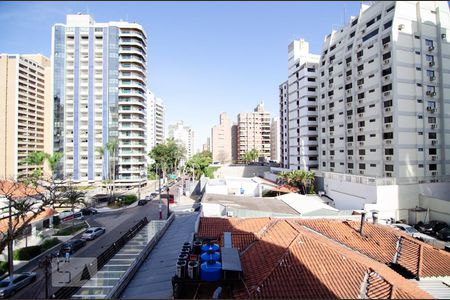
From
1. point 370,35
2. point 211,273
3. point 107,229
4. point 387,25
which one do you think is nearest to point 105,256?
point 211,273

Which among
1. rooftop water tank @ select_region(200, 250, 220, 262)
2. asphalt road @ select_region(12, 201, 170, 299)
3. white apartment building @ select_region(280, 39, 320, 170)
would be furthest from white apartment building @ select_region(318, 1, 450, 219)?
asphalt road @ select_region(12, 201, 170, 299)

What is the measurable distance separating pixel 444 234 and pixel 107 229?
1679 inches

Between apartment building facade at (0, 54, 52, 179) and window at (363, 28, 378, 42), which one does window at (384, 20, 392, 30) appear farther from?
apartment building facade at (0, 54, 52, 179)

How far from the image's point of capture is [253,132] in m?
137

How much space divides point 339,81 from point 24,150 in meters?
86.8

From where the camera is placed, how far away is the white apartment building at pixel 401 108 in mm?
36375

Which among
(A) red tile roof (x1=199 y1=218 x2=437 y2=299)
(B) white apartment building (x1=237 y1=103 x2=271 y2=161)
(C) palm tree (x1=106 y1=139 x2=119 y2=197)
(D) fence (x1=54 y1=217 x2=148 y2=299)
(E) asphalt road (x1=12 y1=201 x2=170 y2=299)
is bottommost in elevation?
(E) asphalt road (x1=12 y1=201 x2=170 y2=299)

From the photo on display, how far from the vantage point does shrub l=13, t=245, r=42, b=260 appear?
2620 centimetres

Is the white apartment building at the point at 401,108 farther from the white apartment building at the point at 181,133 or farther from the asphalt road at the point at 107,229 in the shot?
the white apartment building at the point at 181,133

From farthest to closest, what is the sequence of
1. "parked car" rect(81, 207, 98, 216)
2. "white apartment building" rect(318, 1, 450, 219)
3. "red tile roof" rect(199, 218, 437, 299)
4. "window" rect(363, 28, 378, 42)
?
1. "parked car" rect(81, 207, 98, 216)
2. "window" rect(363, 28, 378, 42)
3. "white apartment building" rect(318, 1, 450, 219)
4. "red tile roof" rect(199, 218, 437, 299)

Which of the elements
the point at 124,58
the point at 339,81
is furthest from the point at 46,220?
the point at 339,81

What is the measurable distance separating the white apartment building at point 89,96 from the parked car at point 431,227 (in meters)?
60.2

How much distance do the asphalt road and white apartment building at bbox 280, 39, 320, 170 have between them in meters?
32.0

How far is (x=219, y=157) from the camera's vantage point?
160m
